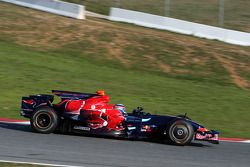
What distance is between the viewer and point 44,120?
10.9 metres

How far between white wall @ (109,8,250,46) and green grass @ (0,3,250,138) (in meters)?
1.13

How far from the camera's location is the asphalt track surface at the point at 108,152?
866 cm

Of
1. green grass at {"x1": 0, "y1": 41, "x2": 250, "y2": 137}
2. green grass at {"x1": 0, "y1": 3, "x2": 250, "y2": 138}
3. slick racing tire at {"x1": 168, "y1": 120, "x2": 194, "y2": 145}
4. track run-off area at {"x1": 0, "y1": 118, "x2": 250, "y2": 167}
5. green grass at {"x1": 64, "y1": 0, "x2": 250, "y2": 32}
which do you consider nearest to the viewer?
track run-off area at {"x1": 0, "y1": 118, "x2": 250, "y2": 167}

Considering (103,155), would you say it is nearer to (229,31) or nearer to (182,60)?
(182,60)

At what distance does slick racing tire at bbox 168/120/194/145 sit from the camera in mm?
10609

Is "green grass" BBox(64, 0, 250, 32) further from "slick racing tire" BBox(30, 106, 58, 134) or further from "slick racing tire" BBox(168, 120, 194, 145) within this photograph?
"slick racing tire" BBox(30, 106, 58, 134)

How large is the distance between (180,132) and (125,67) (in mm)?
11700

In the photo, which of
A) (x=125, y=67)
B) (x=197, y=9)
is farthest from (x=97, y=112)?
(x=197, y=9)

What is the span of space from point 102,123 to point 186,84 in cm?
995

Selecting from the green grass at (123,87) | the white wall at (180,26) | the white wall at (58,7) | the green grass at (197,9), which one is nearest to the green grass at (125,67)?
the green grass at (123,87)

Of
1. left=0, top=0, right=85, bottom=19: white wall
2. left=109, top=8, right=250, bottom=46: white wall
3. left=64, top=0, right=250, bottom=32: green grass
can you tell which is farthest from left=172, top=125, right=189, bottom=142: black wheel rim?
left=64, top=0, right=250, bottom=32: green grass

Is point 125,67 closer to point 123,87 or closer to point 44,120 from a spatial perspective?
point 123,87

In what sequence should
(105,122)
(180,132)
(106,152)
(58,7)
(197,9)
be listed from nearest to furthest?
(106,152) → (180,132) → (105,122) → (58,7) → (197,9)

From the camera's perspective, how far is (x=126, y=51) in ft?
78.4
